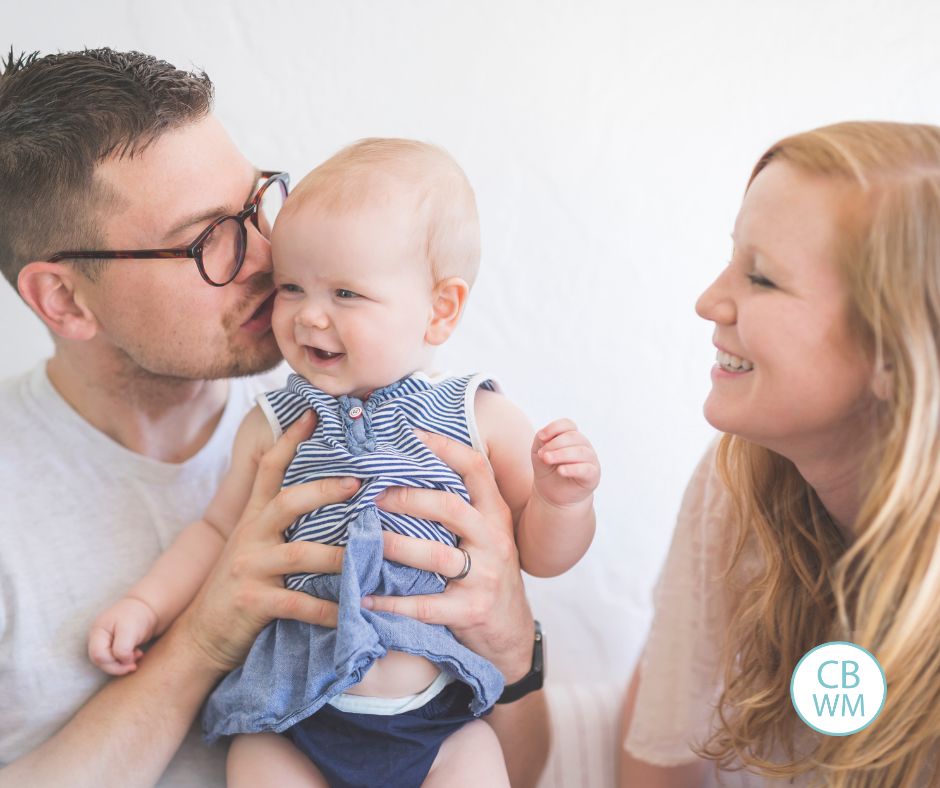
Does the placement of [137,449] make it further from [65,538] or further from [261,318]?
[261,318]

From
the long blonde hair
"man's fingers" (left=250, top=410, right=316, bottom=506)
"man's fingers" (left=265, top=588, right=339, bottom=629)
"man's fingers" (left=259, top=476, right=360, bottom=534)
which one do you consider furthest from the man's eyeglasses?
the long blonde hair

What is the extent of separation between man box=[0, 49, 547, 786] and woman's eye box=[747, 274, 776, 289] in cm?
49

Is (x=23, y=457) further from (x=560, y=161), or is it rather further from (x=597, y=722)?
(x=560, y=161)

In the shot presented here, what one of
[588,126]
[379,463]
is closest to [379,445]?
[379,463]

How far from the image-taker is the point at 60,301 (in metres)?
1.69

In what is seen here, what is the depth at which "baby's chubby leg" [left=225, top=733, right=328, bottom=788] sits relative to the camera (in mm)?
1344

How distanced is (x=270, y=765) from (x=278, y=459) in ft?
1.46

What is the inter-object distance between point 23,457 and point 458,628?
0.84m

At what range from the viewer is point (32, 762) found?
57.6 inches

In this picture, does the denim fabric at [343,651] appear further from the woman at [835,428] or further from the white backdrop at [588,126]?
the white backdrop at [588,126]

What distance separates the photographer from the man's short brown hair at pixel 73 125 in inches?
62.9

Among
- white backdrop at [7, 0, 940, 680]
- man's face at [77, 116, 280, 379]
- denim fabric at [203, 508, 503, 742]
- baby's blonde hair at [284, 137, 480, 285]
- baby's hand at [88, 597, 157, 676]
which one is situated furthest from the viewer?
white backdrop at [7, 0, 940, 680]

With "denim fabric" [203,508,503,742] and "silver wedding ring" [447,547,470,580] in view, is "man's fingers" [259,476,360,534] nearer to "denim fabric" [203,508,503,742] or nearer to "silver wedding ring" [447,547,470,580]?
"denim fabric" [203,508,503,742]

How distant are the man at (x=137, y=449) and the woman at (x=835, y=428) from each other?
1.28 ft
